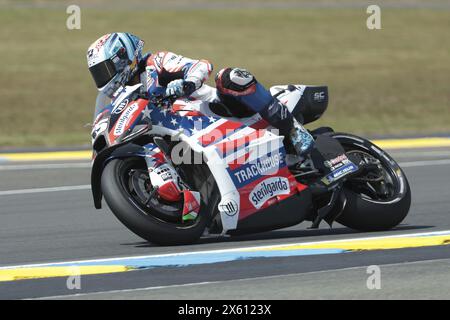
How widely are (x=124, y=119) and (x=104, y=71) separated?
429 mm

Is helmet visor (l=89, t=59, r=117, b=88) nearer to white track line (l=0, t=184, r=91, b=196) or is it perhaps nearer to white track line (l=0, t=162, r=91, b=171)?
white track line (l=0, t=184, r=91, b=196)

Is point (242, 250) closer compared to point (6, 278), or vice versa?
point (6, 278)

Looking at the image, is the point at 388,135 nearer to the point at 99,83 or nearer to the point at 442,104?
the point at 442,104

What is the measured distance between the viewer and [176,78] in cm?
830

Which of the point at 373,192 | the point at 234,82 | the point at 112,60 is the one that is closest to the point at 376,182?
the point at 373,192

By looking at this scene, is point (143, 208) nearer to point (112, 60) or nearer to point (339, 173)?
point (112, 60)

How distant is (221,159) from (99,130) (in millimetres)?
894

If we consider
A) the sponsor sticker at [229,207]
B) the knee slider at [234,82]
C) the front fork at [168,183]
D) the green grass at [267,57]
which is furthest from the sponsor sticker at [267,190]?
the green grass at [267,57]

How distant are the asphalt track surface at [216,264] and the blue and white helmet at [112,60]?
3.98ft

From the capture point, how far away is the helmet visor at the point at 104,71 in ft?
→ 26.8

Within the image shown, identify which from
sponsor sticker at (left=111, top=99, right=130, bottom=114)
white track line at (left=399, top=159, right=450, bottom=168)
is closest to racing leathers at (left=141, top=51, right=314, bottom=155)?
sponsor sticker at (left=111, top=99, right=130, bottom=114)

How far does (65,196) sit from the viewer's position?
11969mm

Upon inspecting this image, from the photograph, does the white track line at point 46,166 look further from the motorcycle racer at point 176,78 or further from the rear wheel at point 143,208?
the rear wheel at point 143,208
